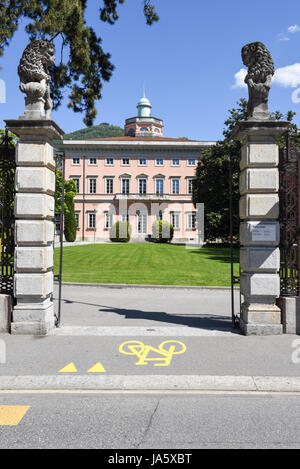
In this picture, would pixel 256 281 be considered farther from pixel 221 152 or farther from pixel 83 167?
pixel 83 167

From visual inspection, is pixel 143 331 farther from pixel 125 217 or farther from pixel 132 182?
pixel 132 182

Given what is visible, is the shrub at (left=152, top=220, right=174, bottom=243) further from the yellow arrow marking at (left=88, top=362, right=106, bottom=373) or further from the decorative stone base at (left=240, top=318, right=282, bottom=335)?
the yellow arrow marking at (left=88, top=362, right=106, bottom=373)

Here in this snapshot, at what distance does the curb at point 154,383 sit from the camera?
4848 mm

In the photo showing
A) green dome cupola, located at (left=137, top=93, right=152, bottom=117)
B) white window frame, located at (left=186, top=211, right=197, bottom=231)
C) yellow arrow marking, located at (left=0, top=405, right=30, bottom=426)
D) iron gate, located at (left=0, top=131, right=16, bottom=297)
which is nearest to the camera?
yellow arrow marking, located at (left=0, top=405, right=30, bottom=426)

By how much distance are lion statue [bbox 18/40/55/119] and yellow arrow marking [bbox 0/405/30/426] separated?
212 inches

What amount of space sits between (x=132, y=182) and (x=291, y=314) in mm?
56767

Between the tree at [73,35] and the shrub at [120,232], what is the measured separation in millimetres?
40848

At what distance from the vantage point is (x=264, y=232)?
7.27 m

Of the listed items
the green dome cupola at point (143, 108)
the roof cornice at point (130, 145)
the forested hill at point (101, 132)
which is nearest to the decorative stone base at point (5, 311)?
the roof cornice at point (130, 145)

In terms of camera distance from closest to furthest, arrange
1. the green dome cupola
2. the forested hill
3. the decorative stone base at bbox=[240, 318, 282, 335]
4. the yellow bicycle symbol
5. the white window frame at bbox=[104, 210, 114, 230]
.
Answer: the yellow bicycle symbol → the decorative stone base at bbox=[240, 318, 282, 335] → the white window frame at bbox=[104, 210, 114, 230] → the green dome cupola → the forested hill

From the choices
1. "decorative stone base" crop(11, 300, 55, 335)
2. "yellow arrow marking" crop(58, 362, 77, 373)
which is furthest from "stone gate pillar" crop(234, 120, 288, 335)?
"decorative stone base" crop(11, 300, 55, 335)

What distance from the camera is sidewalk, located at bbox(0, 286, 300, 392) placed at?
4969 mm

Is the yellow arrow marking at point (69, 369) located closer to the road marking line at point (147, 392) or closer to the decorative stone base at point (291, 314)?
the road marking line at point (147, 392)

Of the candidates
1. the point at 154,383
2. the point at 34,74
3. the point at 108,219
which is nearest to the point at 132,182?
the point at 108,219
